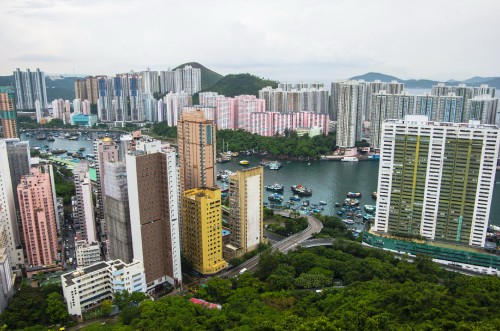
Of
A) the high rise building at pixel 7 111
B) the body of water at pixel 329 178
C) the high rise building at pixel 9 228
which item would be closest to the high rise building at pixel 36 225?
the high rise building at pixel 9 228

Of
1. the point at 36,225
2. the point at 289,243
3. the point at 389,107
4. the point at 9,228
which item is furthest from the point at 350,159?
the point at 9,228

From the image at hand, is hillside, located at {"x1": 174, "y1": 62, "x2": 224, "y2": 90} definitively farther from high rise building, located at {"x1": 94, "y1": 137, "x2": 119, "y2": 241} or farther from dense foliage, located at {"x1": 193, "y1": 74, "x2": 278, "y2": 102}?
high rise building, located at {"x1": 94, "y1": 137, "x2": 119, "y2": 241}

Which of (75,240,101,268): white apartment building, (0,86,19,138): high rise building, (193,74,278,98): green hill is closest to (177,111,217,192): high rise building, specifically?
(75,240,101,268): white apartment building

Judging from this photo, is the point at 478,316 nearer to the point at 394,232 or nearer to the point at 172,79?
the point at 394,232

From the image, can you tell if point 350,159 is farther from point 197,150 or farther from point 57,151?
point 57,151

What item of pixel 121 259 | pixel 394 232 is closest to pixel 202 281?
pixel 121 259
